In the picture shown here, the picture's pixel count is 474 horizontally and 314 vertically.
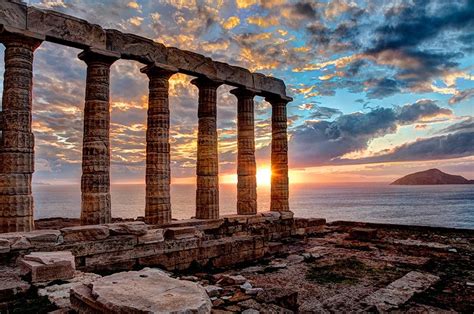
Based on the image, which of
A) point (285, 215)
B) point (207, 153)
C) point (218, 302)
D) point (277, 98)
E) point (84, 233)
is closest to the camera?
point (218, 302)

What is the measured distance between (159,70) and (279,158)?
30.4ft

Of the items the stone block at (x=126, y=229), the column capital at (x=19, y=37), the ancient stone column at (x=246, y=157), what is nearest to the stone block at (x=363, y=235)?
the ancient stone column at (x=246, y=157)

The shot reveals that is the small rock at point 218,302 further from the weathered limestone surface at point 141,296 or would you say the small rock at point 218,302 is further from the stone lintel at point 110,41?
the stone lintel at point 110,41

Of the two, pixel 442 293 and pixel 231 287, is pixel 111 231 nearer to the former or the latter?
pixel 231 287

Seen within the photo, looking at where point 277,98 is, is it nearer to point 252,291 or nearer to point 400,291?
point 400,291

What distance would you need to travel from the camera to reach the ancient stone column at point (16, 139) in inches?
484

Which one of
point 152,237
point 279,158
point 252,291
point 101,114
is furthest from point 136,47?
point 252,291

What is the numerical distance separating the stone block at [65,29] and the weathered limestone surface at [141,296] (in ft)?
31.8

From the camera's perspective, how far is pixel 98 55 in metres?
14.2

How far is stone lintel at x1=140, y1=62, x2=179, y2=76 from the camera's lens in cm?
1577

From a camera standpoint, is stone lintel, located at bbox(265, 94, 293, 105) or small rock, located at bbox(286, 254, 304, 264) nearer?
small rock, located at bbox(286, 254, 304, 264)

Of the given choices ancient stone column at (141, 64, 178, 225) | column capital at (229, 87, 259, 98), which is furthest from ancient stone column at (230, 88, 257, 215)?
ancient stone column at (141, 64, 178, 225)

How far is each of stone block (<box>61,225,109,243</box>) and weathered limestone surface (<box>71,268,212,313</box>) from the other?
5321 mm

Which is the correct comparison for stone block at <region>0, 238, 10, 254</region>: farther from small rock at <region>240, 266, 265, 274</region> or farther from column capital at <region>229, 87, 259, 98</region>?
column capital at <region>229, 87, 259, 98</region>
